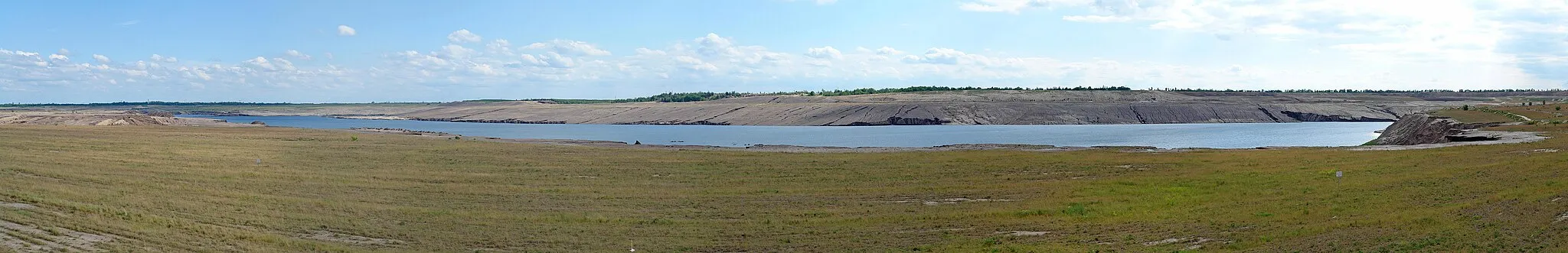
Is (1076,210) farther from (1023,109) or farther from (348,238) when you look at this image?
(1023,109)

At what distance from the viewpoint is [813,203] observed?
94.6ft

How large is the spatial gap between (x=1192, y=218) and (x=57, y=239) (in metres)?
22.6

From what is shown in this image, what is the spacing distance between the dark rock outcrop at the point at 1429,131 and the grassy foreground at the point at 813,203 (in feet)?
43.0

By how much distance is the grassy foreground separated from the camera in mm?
19781

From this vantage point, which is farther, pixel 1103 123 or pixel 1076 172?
pixel 1103 123

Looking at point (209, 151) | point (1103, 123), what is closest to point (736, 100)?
point (1103, 123)

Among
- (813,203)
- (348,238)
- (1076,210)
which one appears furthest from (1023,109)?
→ (348,238)

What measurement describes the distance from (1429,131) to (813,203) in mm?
46811

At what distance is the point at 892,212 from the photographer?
2664 cm

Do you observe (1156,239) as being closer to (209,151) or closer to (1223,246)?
(1223,246)

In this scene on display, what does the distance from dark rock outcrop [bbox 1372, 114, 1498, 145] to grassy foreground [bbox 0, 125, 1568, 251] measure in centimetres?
→ 1310

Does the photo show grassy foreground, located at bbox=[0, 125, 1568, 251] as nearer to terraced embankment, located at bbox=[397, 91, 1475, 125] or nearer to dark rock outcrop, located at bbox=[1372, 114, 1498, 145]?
dark rock outcrop, located at bbox=[1372, 114, 1498, 145]

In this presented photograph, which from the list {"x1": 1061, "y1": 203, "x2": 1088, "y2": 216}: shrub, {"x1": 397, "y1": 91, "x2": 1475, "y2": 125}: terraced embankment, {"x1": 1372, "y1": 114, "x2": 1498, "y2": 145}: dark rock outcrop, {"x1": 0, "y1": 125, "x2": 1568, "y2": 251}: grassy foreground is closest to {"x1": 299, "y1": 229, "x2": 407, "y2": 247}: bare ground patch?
{"x1": 0, "y1": 125, "x2": 1568, "y2": 251}: grassy foreground

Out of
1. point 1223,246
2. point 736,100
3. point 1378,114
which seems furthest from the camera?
point 736,100
